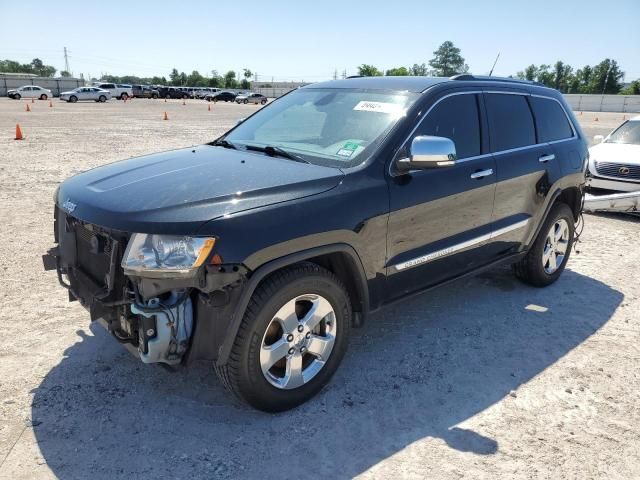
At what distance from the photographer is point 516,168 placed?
4449 millimetres

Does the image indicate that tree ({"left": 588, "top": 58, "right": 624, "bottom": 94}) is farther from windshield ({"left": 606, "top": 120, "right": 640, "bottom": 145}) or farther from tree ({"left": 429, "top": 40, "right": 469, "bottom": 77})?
windshield ({"left": 606, "top": 120, "right": 640, "bottom": 145})

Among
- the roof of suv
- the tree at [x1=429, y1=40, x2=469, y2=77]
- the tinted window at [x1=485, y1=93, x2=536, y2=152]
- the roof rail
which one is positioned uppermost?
the tree at [x1=429, y1=40, x2=469, y2=77]

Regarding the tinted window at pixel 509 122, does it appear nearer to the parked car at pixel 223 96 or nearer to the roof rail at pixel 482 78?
the roof rail at pixel 482 78

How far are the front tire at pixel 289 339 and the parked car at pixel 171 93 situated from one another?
219 feet

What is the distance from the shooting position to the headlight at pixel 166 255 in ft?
8.60

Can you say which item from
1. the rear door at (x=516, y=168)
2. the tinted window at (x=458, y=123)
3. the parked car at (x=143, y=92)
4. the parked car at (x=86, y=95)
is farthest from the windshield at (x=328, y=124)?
the parked car at (x=143, y=92)

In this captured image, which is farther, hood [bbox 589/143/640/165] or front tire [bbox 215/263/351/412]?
hood [bbox 589/143/640/165]

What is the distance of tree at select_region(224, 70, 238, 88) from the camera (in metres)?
114

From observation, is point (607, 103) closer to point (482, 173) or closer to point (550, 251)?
point (550, 251)

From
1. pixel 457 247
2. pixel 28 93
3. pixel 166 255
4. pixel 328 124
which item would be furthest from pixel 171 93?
pixel 166 255

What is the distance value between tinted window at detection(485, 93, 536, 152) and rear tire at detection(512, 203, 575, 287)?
86 centimetres

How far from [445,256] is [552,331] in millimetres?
1226

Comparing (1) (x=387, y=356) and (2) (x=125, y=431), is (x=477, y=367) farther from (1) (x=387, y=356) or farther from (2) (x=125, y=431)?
(2) (x=125, y=431)

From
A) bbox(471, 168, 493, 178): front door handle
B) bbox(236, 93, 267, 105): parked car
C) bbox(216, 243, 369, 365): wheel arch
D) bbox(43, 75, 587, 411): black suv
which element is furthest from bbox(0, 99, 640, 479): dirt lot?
bbox(236, 93, 267, 105): parked car
